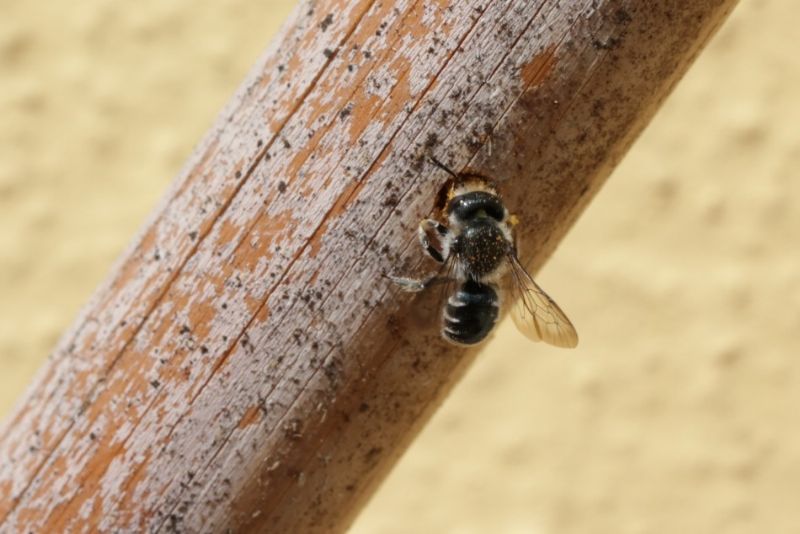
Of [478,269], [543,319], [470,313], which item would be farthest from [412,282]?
[543,319]

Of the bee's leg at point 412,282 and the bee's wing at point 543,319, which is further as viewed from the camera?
the bee's wing at point 543,319

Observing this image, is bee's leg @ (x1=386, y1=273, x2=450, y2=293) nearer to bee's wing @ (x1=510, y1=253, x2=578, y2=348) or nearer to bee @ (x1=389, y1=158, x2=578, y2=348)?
bee @ (x1=389, y1=158, x2=578, y2=348)

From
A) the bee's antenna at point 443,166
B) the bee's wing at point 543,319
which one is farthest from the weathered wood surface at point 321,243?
the bee's wing at point 543,319

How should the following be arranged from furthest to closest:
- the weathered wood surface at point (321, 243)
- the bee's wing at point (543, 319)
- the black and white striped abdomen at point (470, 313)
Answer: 1. the bee's wing at point (543, 319)
2. the black and white striped abdomen at point (470, 313)
3. the weathered wood surface at point (321, 243)

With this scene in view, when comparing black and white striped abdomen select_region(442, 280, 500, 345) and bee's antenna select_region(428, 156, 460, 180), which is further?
black and white striped abdomen select_region(442, 280, 500, 345)

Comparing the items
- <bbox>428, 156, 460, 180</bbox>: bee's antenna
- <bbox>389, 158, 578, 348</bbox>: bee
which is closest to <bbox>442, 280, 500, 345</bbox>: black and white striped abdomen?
<bbox>389, 158, 578, 348</bbox>: bee

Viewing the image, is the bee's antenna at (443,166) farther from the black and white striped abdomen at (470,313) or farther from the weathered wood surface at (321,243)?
the black and white striped abdomen at (470,313)

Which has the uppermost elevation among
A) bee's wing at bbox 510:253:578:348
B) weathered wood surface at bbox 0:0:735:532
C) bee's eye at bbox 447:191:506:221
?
bee's wing at bbox 510:253:578:348

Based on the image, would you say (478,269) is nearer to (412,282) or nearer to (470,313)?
(470,313)
